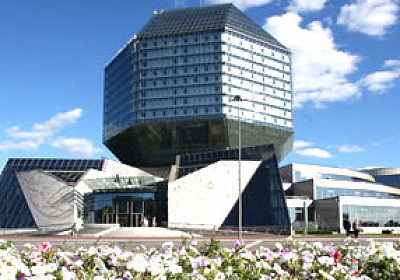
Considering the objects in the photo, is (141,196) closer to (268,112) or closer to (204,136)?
(204,136)

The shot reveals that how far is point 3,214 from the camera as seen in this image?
60.0m

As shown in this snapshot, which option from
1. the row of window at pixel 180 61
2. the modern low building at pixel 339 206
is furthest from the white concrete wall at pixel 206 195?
the row of window at pixel 180 61

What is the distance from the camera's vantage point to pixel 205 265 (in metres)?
7.48

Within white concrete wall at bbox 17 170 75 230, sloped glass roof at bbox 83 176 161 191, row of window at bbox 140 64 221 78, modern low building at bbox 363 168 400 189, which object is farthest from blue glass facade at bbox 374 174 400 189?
white concrete wall at bbox 17 170 75 230

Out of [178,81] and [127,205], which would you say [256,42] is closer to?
[178,81]

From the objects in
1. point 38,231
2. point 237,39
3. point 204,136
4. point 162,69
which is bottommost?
point 38,231

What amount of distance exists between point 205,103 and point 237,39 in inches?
640

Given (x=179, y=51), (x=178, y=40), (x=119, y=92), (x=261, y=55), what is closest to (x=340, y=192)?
(x=261, y=55)

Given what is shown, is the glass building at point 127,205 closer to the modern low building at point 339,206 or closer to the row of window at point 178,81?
the modern low building at point 339,206

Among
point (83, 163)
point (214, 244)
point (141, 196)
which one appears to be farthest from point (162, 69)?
point (214, 244)

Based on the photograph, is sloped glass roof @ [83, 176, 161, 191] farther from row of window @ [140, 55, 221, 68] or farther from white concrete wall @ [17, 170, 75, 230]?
row of window @ [140, 55, 221, 68]

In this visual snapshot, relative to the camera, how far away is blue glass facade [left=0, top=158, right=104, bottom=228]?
57781mm

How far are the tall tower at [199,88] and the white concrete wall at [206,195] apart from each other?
3759cm

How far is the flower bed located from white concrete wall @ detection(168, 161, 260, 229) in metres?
46.9
